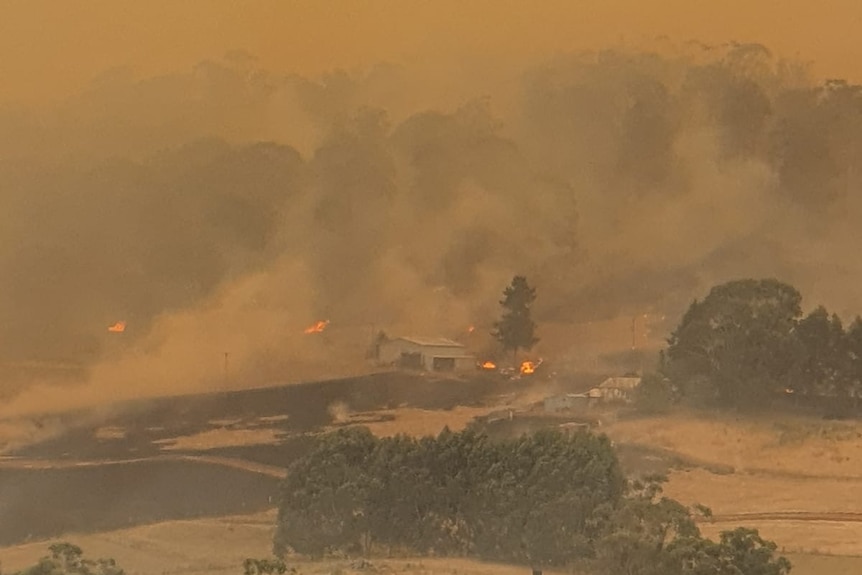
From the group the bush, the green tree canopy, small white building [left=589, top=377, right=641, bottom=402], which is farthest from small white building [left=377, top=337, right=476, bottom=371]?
the green tree canopy

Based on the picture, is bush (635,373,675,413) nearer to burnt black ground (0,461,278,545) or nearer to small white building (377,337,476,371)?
small white building (377,337,476,371)

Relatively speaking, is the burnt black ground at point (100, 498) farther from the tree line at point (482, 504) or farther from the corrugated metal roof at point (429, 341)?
the corrugated metal roof at point (429, 341)

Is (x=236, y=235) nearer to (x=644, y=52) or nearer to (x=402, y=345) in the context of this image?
(x=402, y=345)

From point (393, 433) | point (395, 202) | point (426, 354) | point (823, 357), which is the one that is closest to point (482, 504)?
point (393, 433)

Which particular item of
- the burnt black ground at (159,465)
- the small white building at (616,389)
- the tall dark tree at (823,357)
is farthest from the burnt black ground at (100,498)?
the tall dark tree at (823,357)

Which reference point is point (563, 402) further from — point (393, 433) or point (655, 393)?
point (393, 433)

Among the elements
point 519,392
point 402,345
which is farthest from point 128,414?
point 519,392
